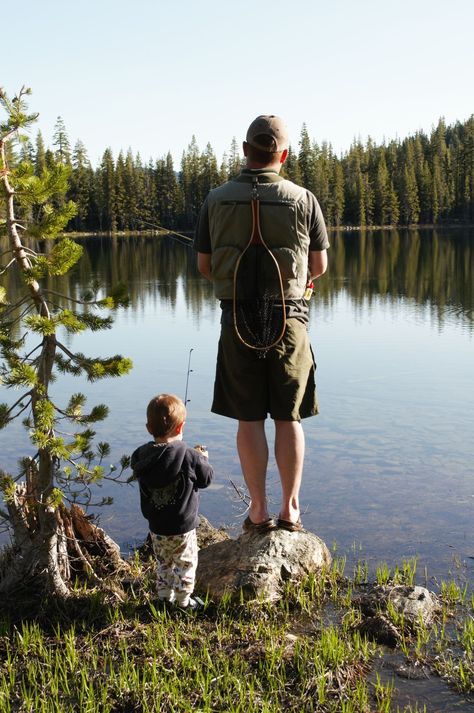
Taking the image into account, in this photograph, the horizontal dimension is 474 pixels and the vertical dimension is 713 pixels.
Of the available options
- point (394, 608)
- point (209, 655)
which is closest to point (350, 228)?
point (394, 608)

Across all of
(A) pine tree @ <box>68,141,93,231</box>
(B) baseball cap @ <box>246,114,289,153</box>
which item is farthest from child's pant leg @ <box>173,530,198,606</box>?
(A) pine tree @ <box>68,141,93,231</box>

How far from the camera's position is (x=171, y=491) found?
4211 millimetres

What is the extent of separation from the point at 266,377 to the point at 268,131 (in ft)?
4.39

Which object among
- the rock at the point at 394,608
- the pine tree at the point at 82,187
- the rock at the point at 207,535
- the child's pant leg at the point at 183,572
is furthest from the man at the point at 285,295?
the pine tree at the point at 82,187

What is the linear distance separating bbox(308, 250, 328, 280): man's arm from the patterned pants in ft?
5.32

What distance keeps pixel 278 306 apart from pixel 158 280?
90.0 ft

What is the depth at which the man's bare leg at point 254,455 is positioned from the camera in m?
4.55

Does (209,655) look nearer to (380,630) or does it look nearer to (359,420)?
(380,630)

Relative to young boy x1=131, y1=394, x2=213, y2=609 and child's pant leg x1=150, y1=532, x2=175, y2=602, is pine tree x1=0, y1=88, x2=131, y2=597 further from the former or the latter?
child's pant leg x1=150, y1=532, x2=175, y2=602

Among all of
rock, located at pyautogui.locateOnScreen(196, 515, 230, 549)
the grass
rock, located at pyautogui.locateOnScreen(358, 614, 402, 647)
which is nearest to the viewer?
the grass

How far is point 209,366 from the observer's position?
1345 centimetres

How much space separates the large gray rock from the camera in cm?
441

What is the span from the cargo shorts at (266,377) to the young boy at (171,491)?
393mm

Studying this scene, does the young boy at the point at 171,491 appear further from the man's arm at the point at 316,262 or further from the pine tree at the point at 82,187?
the pine tree at the point at 82,187
